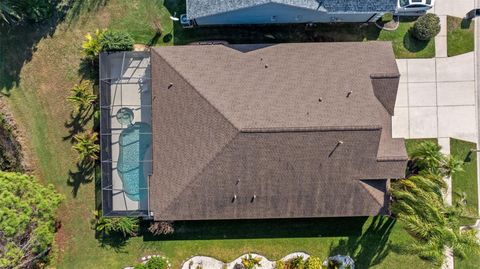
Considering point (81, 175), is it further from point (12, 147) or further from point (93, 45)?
point (93, 45)

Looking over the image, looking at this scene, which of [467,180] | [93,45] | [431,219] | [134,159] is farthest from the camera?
[467,180]

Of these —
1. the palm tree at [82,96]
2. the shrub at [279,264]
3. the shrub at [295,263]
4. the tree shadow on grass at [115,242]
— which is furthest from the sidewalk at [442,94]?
the palm tree at [82,96]

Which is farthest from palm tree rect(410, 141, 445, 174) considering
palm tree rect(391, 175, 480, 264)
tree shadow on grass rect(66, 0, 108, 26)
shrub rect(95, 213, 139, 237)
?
tree shadow on grass rect(66, 0, 108, 26)

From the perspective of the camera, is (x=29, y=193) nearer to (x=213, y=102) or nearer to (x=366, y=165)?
(x=213, y=102)

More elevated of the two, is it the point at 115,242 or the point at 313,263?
the point at 115,242

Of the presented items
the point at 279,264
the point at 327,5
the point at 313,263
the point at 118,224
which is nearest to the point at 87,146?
the point at 118,224

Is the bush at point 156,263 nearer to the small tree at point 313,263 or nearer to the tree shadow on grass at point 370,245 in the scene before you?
the small tree at point 313,263

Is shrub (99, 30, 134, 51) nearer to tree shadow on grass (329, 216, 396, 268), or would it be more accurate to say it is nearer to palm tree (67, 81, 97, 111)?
palm tree (67, 81, 97, 111)
